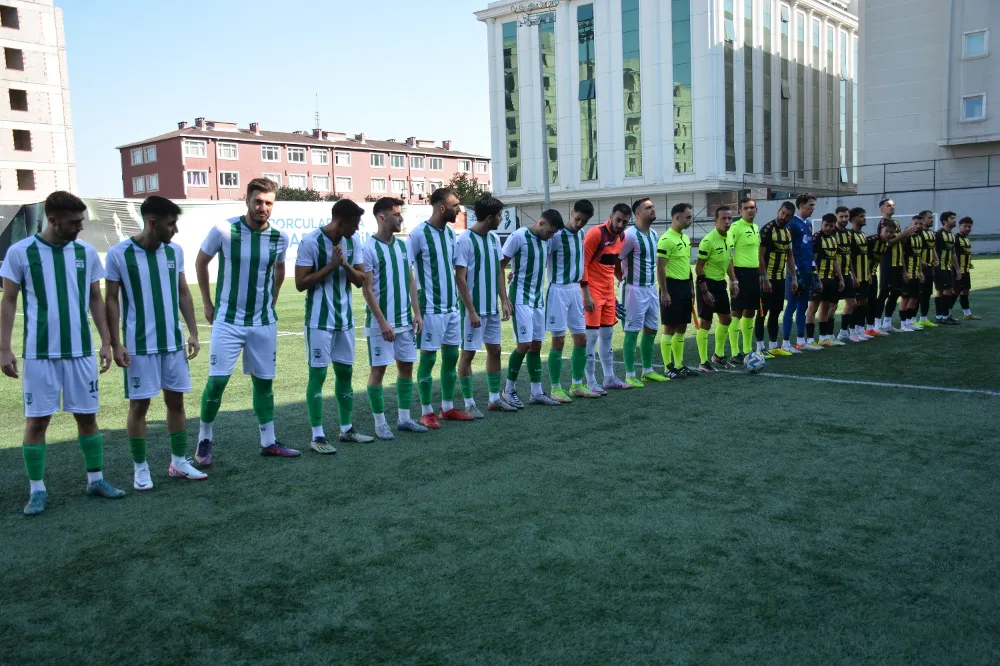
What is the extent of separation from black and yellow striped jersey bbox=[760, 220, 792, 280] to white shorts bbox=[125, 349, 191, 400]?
7434 millimetres

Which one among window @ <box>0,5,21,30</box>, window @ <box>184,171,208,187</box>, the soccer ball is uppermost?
window @ <box>0,5,21,30</box>

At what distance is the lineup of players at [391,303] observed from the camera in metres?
5.04

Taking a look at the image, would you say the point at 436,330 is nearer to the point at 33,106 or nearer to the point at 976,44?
the point at 976,44

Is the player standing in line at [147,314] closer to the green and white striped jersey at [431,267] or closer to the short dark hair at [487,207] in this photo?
the green and white striped jersey at [431,267]

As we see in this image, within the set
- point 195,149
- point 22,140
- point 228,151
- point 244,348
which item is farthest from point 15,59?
point 244,348

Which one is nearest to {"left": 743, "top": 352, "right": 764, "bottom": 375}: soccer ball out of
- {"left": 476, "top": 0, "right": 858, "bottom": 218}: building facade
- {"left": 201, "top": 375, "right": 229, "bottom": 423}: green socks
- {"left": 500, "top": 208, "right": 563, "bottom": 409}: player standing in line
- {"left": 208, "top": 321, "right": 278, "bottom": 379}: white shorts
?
{"left": 500, "top": 208, "right": 563, "bottom": 409}: player standing in line

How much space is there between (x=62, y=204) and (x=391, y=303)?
268 centimetres

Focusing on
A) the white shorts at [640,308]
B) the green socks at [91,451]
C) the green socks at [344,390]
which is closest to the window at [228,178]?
the white shorts at [640,308]

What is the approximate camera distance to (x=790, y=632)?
3.31 metres

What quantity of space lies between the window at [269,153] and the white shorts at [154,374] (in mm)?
82621

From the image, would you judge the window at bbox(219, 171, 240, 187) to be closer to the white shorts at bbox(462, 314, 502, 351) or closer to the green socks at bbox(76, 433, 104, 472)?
the white shorts at bbox(462, 314, 502, 351)

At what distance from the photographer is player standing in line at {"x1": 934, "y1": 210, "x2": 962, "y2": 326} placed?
13477 millimetres

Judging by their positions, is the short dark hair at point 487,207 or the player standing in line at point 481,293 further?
the player standing in line at point 481,293

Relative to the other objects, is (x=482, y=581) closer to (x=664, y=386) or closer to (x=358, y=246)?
(x=358, y=246)
